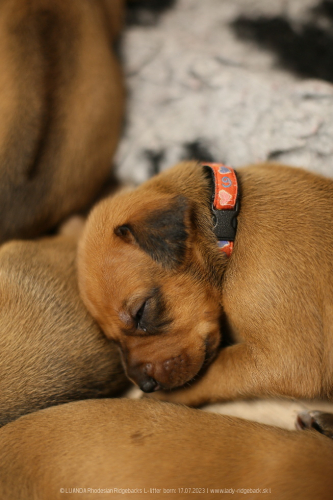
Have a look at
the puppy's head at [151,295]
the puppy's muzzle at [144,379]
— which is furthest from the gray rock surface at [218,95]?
the puppy's muzzle at [144,379]

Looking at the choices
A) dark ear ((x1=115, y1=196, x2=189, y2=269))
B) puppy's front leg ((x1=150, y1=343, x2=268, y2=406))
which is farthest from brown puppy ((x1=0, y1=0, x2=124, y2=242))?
puppy's front leg ((x1=150, y1=343, x2=268, y2=406))

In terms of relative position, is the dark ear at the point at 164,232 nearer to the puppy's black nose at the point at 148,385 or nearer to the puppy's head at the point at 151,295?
the puppy's head at the point at 151,295

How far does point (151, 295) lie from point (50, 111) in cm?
177

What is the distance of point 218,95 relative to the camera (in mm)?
3801

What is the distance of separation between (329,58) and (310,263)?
2067 mm

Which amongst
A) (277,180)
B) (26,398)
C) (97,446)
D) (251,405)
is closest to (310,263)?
(277,180)

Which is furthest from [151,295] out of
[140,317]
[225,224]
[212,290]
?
[225,224]

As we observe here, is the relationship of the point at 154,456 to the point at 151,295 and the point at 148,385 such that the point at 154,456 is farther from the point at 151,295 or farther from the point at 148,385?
the point at 151,295

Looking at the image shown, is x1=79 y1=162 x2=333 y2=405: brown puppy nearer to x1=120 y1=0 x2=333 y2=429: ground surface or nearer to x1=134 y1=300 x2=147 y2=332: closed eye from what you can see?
x1=134 y1=300 x2=147 y2=332: closed eye

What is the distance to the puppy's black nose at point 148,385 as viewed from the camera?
257 centimetres

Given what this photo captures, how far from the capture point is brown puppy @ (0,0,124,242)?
333cm

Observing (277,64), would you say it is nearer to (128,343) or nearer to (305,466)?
(128,343)

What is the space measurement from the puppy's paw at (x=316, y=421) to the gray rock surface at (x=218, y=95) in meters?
1.68

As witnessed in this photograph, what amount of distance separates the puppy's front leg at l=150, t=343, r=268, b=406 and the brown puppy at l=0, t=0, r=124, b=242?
1699mm
